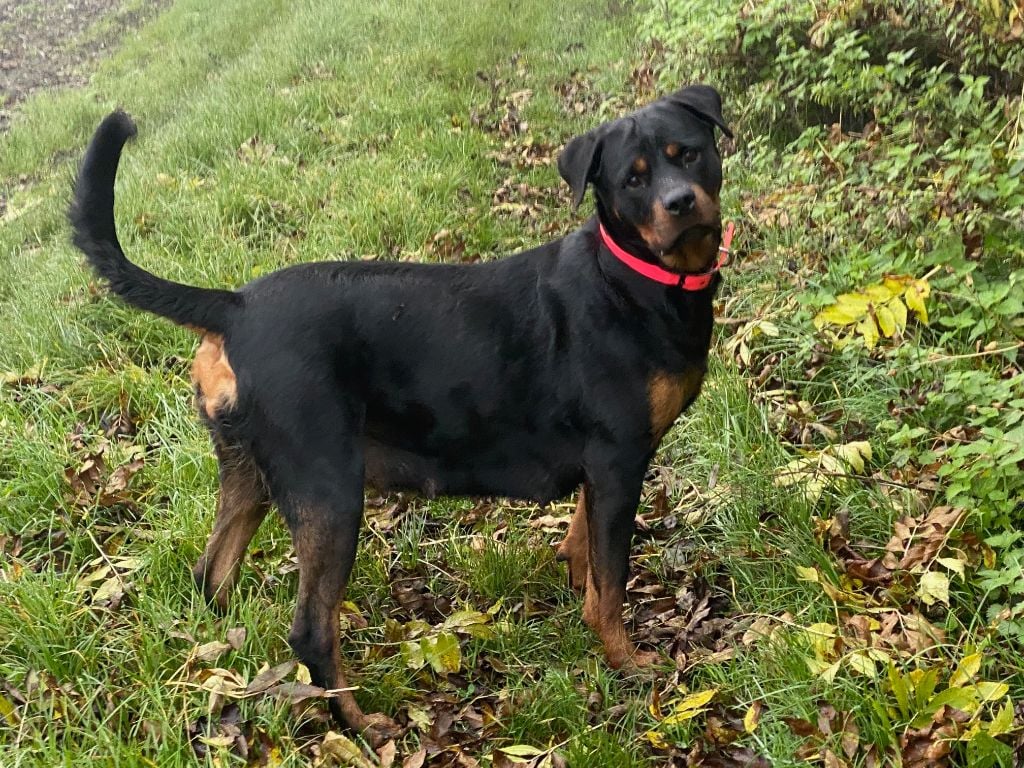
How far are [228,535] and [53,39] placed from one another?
47.4ft

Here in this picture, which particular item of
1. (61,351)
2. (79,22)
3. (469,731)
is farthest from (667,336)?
(79,22)

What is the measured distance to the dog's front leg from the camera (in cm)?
290

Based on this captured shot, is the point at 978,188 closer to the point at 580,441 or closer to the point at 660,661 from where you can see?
the point at 580,441

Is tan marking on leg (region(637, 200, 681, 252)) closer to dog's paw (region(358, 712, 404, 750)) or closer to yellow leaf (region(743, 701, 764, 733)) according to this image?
yellow leaf (region(743, 701, 764, 733))

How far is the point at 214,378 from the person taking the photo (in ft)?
9.14

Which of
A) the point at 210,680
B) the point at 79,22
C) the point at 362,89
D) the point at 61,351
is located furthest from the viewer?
the point at 79,22

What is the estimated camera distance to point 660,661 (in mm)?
3000

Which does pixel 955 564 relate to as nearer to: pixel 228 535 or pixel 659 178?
pixel 659 178

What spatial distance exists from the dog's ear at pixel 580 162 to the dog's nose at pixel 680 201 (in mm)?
324

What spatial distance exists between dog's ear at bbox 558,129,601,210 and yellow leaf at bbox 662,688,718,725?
1623 millimetres

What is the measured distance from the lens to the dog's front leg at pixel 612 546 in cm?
290

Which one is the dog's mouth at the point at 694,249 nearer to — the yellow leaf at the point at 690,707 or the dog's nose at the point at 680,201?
the dog's nose at the point at 680,201

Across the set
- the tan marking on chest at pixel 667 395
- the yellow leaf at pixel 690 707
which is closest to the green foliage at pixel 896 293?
the yellow leaf at pixel 690 707

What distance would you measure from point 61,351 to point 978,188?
4.55 m
